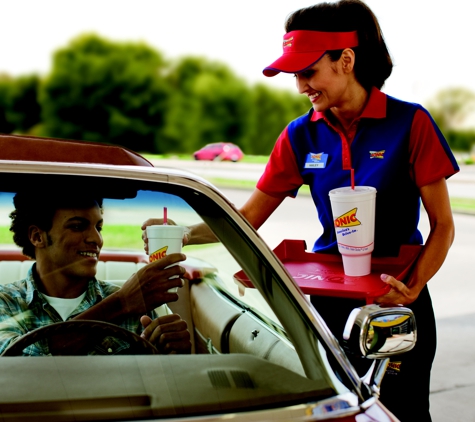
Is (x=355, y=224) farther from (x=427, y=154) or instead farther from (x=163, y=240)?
(x=163, y=240)

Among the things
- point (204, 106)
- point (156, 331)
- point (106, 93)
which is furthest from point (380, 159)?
point (106, 93)

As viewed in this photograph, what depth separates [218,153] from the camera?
26828 mm

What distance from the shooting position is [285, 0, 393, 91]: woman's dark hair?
86.4 inches

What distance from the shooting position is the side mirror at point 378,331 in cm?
158

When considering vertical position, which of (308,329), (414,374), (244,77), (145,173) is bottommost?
(414,374)

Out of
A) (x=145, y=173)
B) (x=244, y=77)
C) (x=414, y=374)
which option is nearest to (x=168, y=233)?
(x=145, y=173)

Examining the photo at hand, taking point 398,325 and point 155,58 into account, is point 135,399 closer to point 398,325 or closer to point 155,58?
point 398,325

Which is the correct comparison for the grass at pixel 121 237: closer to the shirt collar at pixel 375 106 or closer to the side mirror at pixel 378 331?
the side mirror at pixel 378 331

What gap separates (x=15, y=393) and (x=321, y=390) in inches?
25.3

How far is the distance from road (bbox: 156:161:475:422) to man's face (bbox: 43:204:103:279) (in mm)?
2995

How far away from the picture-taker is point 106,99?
2745 centimetres

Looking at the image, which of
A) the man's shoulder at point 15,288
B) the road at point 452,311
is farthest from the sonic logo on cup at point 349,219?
the road at point 452,311

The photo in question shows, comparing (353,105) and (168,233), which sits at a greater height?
(353,105)

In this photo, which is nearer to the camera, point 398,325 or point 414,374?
point 398,325
